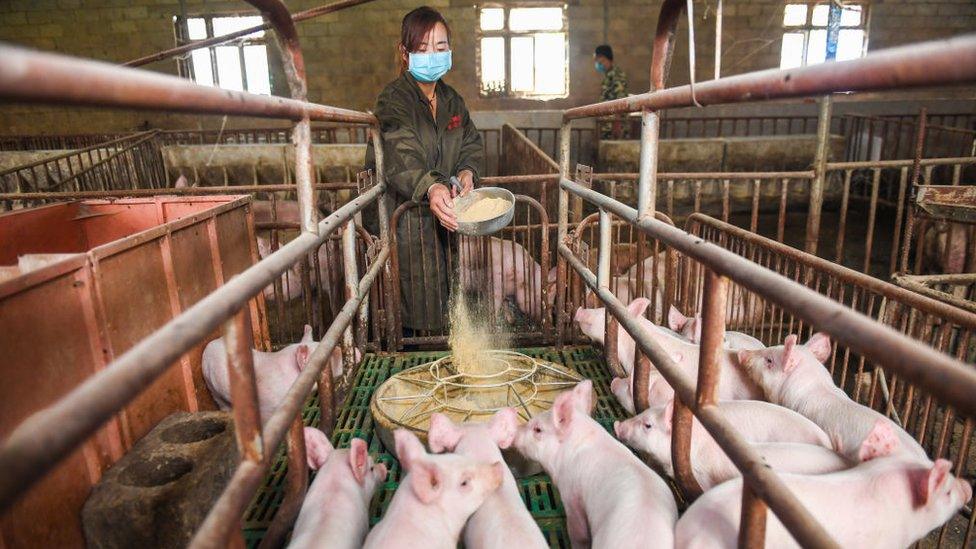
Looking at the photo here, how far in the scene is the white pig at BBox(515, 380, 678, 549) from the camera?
171 centimetres

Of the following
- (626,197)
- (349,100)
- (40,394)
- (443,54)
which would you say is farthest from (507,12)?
(40,394)

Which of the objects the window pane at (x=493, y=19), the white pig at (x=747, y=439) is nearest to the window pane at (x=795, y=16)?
the window pane at (x=493, y=19)

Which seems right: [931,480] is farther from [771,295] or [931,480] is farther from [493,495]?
[493,495]

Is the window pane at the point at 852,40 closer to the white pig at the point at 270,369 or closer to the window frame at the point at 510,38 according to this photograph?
the window frame at the point at 510,38

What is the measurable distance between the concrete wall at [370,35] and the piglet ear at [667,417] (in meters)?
12.7

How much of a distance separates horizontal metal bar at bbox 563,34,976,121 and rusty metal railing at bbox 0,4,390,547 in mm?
1127

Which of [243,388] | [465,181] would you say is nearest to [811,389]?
[465,181]

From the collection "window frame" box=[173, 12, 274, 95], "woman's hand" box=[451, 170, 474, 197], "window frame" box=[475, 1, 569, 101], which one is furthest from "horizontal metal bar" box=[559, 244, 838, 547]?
"window frame" box=[173, 12, 274, 95]

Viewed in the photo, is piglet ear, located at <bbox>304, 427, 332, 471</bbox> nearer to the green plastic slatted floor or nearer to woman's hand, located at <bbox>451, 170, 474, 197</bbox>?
the green plastic slatted floor

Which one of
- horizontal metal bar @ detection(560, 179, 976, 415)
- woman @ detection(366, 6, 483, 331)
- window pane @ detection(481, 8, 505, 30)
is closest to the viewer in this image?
horizontal metal bar @ detection(560, 179, 976, 415)

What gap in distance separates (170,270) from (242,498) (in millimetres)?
2231

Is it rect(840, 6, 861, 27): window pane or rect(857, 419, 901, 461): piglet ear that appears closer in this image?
rect(857, 419, 901, 461): piglet ear

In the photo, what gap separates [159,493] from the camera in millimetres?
2094

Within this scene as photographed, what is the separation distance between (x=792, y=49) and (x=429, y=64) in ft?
46.6
